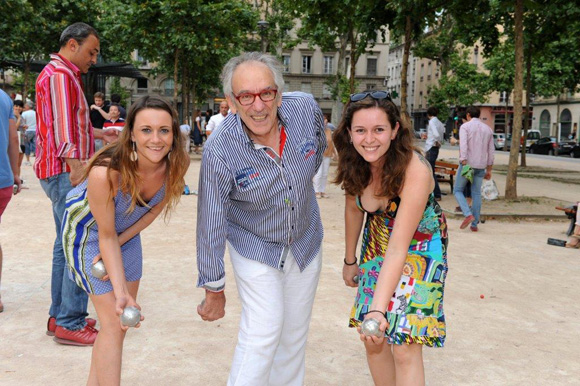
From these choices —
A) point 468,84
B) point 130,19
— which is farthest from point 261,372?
point 468,84

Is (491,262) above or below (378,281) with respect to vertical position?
below

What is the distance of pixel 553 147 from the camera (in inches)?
1679

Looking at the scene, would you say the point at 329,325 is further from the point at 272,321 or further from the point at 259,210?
the point at 259,210

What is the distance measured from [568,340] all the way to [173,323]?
119 inches

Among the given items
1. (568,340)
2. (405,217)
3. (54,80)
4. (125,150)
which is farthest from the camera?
(568,340)

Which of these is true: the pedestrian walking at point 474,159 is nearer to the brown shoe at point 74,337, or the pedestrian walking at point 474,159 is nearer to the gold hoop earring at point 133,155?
the brown shoe at point 74,337

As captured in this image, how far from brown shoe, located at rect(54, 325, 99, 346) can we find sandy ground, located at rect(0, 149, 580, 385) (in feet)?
0.19

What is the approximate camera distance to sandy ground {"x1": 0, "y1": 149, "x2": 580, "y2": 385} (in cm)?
401

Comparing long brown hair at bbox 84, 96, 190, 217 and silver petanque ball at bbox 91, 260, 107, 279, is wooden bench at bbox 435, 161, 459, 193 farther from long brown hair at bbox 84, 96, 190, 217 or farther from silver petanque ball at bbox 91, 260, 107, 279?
silver petanque ball at bbox 91, 260, 107, 279

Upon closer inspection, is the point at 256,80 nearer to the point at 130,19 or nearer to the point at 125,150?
the point at 125,150

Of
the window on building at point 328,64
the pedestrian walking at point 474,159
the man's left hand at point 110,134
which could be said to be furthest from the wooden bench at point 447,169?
the window on building at point 328,64

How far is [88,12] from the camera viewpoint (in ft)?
112

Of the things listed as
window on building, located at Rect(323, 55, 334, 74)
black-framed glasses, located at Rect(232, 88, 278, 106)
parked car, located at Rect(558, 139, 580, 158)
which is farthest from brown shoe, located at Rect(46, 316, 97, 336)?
window on building, located at Rect(323, 55, 334, 74)

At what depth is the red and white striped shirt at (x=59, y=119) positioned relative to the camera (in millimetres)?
4270
